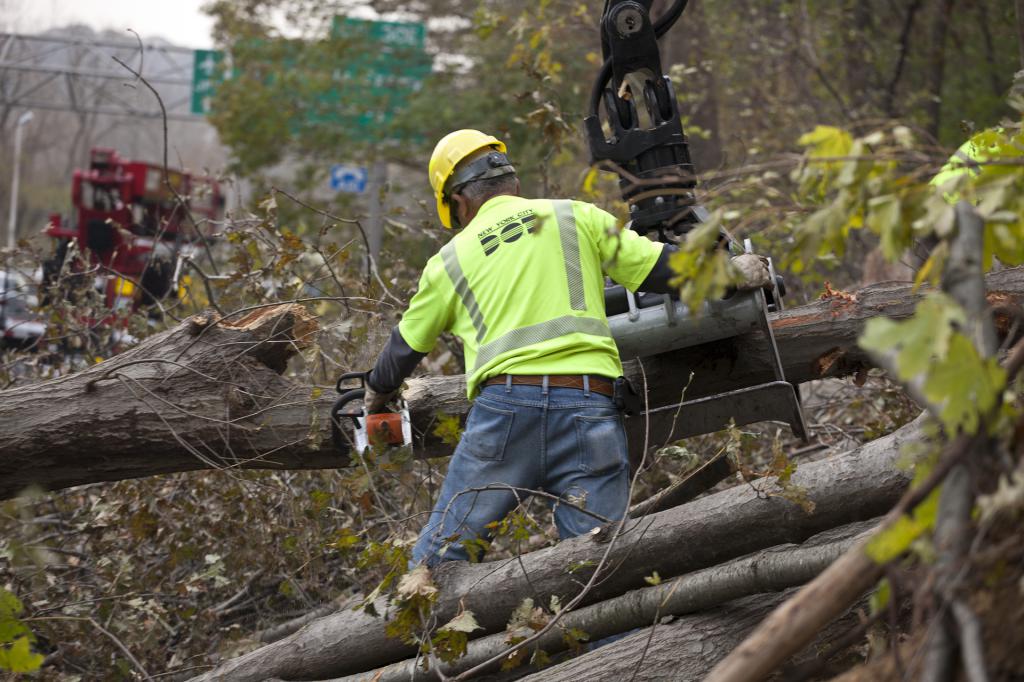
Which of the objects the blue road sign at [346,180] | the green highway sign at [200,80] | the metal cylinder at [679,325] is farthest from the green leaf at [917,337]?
the green highway sign at [200,80]

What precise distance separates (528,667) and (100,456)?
5.73 ft

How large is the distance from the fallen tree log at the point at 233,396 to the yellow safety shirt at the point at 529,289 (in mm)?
395

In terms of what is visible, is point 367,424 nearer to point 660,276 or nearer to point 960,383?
point 660,276

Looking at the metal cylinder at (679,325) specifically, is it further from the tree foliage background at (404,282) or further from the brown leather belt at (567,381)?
the tree foliage background at (404,282)

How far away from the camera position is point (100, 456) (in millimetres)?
4172

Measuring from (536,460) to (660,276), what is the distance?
760 millimetres

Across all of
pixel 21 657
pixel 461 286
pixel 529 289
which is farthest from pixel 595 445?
pixel 21 657

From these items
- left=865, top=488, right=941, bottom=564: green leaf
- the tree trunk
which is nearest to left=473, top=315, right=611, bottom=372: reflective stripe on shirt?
left=865, top=488, right=941, bottom=564: green leaf

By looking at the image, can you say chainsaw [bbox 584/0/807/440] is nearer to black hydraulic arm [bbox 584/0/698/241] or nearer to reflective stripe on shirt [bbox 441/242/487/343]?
black hydraulic arm [bbox 584/0/698/241]

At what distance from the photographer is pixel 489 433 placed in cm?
390

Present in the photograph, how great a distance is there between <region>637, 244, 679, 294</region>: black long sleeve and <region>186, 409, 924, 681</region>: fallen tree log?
71cm

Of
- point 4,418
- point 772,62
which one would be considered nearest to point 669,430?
point 4,418

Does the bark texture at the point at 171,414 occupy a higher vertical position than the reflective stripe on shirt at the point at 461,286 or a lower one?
lower

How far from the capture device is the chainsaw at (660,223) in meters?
3.88
